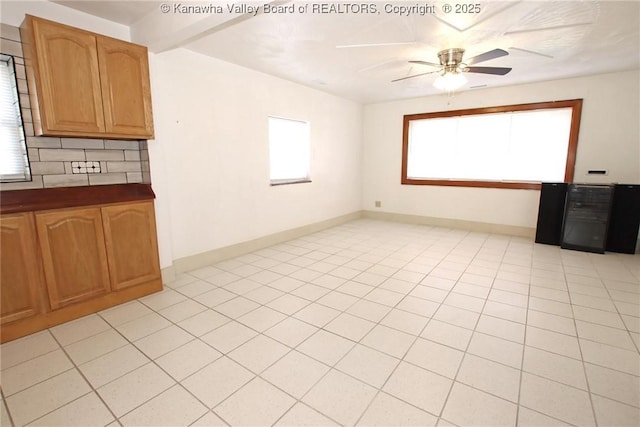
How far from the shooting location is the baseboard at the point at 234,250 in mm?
3557

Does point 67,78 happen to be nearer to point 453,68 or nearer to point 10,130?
point 10,130

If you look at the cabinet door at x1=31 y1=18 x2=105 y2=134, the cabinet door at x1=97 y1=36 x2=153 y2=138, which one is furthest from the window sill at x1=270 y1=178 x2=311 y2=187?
the cabinet door at x1=31 y1=18 x2=105 y2=134

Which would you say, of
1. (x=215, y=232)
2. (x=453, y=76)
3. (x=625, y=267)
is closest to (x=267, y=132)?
(x=215, y=232)

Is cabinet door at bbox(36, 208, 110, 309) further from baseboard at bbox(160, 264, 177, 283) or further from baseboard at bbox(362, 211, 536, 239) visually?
baseboard at bbox(362, 211, 536, 239)

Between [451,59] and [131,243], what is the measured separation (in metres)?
3.87

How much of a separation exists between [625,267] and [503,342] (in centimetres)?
292

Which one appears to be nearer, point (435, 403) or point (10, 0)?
point (435, 403)

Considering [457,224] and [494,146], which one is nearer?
[494,146]

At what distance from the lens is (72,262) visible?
2492mm

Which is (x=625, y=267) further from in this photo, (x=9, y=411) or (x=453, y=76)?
(x=9, y=411)

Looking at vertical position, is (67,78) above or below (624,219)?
above

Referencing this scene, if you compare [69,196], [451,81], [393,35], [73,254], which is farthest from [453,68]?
[73,254]

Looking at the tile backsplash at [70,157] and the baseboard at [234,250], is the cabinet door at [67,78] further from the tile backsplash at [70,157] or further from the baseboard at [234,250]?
the baseboard at [234,250]

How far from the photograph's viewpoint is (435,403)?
1.68m
